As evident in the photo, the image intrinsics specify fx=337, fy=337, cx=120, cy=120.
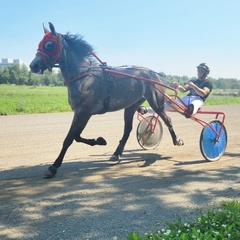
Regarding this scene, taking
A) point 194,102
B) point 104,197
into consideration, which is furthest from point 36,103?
point 104,197

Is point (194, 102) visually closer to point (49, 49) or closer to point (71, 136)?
point (71, 136)

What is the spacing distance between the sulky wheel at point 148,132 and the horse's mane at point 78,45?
234 centimetres

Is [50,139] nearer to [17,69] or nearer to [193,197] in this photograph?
[193,197]

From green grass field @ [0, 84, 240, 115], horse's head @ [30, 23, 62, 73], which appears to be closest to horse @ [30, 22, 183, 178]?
horse's head @ [30, 23, 62, 73]

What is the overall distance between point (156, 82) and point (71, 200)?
2975mm

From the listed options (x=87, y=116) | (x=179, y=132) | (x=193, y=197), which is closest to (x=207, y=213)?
(x=193, y=197)

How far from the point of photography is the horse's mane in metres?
5.46

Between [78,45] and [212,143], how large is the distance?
3.02 metres

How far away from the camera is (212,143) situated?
20.6ft

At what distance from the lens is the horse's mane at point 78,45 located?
5461mm

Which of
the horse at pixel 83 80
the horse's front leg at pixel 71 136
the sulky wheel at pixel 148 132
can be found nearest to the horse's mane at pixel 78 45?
the horse at pixel 83 80

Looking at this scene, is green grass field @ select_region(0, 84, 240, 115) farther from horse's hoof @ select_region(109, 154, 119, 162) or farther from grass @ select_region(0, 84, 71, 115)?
horse's hoof @ select_region(109, 154, 119, 162)

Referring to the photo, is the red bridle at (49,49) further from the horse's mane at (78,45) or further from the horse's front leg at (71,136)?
the horse's front leg at (71,136)

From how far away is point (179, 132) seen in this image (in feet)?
32.7
